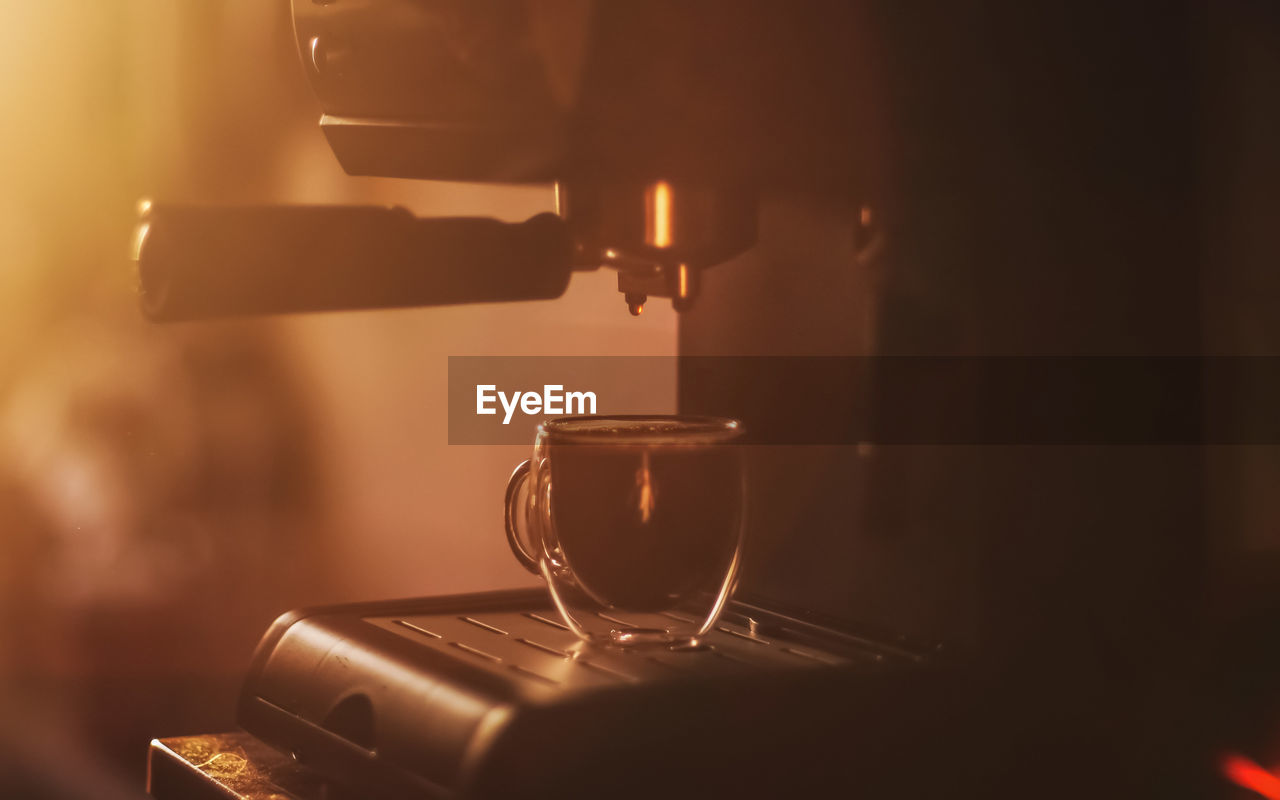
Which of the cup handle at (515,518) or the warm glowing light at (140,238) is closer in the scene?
the warm glowing light at (140,238)

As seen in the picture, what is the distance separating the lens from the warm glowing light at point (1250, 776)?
45 centimetres

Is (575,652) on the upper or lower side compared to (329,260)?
lower

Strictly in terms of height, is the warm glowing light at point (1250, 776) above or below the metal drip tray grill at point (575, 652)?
below

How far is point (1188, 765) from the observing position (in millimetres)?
468

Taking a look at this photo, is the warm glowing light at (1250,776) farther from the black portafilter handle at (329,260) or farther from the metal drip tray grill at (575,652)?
the black portafilter handle at (329,260)

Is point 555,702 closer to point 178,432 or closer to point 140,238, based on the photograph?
point 140,238

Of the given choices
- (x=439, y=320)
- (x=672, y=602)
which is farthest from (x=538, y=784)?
(x=439, y=320)

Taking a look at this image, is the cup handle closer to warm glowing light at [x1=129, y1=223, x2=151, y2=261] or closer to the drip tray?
the drip tray

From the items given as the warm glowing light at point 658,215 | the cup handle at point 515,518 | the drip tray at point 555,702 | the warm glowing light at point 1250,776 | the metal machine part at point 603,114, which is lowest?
the warm glowing light at point 1250,776

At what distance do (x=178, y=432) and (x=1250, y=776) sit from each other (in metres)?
1.22

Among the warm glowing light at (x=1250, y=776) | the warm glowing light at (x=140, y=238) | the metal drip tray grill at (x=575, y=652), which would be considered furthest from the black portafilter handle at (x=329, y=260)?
the warm glowing light at (x=1250, y=776)

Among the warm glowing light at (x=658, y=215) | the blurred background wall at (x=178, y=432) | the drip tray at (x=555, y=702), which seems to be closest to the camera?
the drip tray at (x=555, y=702)

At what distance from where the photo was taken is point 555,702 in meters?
0.43

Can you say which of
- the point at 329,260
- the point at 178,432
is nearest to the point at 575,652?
the point at 329,260
